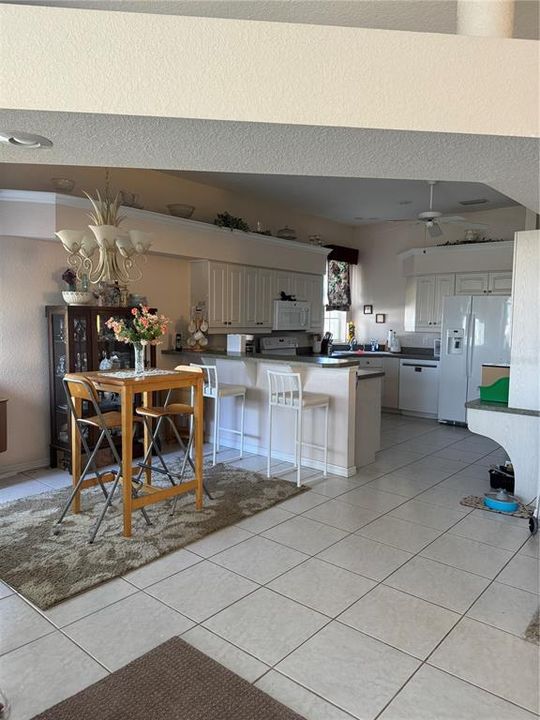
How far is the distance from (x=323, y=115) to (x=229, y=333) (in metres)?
4.56

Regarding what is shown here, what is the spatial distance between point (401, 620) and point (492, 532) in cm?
131

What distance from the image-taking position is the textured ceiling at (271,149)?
1691mm

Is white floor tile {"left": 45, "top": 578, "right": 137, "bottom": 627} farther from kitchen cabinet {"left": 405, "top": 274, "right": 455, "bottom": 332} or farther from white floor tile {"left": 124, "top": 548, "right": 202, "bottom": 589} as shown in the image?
kitchen cabinet {"left": 405, "top": 274, "right": 455, "bottom": 332}

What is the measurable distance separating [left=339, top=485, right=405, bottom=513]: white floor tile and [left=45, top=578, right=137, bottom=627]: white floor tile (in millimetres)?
1867

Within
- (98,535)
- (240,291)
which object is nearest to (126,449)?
(98,535)

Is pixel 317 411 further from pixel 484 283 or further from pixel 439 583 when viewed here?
pixel 484 283

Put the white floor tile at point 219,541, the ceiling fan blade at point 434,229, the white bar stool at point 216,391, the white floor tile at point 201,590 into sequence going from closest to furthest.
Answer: the white floor tile at point 201,590 → the white floor tile at point 219,541 → the white bar stool at point 216,391 → the ceiling fan blade at point 434,229

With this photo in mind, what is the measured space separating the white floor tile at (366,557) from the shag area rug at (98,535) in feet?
2.53

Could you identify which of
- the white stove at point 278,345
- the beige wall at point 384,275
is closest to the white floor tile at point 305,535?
the white stove at point 278,345

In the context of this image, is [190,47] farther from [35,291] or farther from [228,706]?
[35,291]

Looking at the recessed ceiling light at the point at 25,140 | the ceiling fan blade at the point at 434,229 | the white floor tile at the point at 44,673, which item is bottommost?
the white floor tile at the point at 44,673

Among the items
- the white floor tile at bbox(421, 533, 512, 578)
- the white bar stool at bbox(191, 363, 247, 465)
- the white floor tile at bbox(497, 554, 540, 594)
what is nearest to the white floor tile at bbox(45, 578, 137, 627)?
the white floor tile at bbox(421, 533, 512, 578)

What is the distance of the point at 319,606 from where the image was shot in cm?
244

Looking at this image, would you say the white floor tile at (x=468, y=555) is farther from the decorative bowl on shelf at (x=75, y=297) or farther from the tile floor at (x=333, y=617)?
the decorative bowl on shelf at (x=75, y=297)
